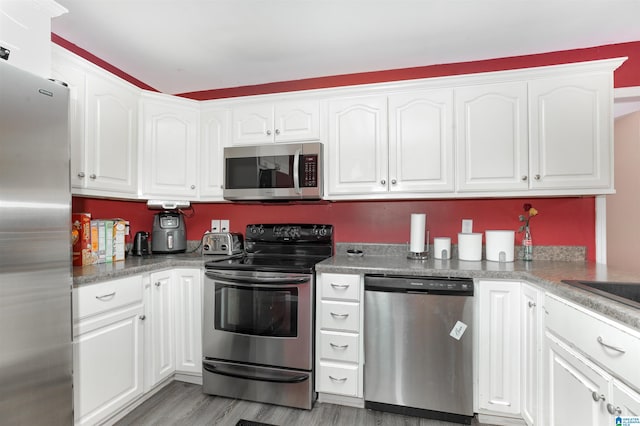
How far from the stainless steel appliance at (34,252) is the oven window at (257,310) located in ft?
2.96

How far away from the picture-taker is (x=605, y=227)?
222cm

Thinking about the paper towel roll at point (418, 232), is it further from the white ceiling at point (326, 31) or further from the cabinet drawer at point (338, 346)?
the white ceiling at point (326, 31)

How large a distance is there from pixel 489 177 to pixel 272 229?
1.72m

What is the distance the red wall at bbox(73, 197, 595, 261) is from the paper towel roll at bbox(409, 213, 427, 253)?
0.23 meters

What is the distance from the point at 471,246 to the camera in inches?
87.1

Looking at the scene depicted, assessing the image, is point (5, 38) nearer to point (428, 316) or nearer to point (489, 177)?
point (428, 316)

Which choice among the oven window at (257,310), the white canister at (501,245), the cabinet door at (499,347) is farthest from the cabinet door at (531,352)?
the oven window at (257,310)

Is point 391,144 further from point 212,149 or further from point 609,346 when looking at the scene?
point 609,346

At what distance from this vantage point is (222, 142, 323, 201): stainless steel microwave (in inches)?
92.7

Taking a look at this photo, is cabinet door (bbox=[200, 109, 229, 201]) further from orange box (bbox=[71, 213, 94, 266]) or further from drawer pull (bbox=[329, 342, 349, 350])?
drawer pull (bbox=[329, 342, 349, 350])

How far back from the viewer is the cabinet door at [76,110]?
1860 mm

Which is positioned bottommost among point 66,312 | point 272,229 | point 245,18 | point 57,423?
point 57,423

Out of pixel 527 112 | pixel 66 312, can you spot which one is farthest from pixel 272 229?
pixel 527 112

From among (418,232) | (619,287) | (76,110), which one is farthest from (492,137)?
(76,110)
